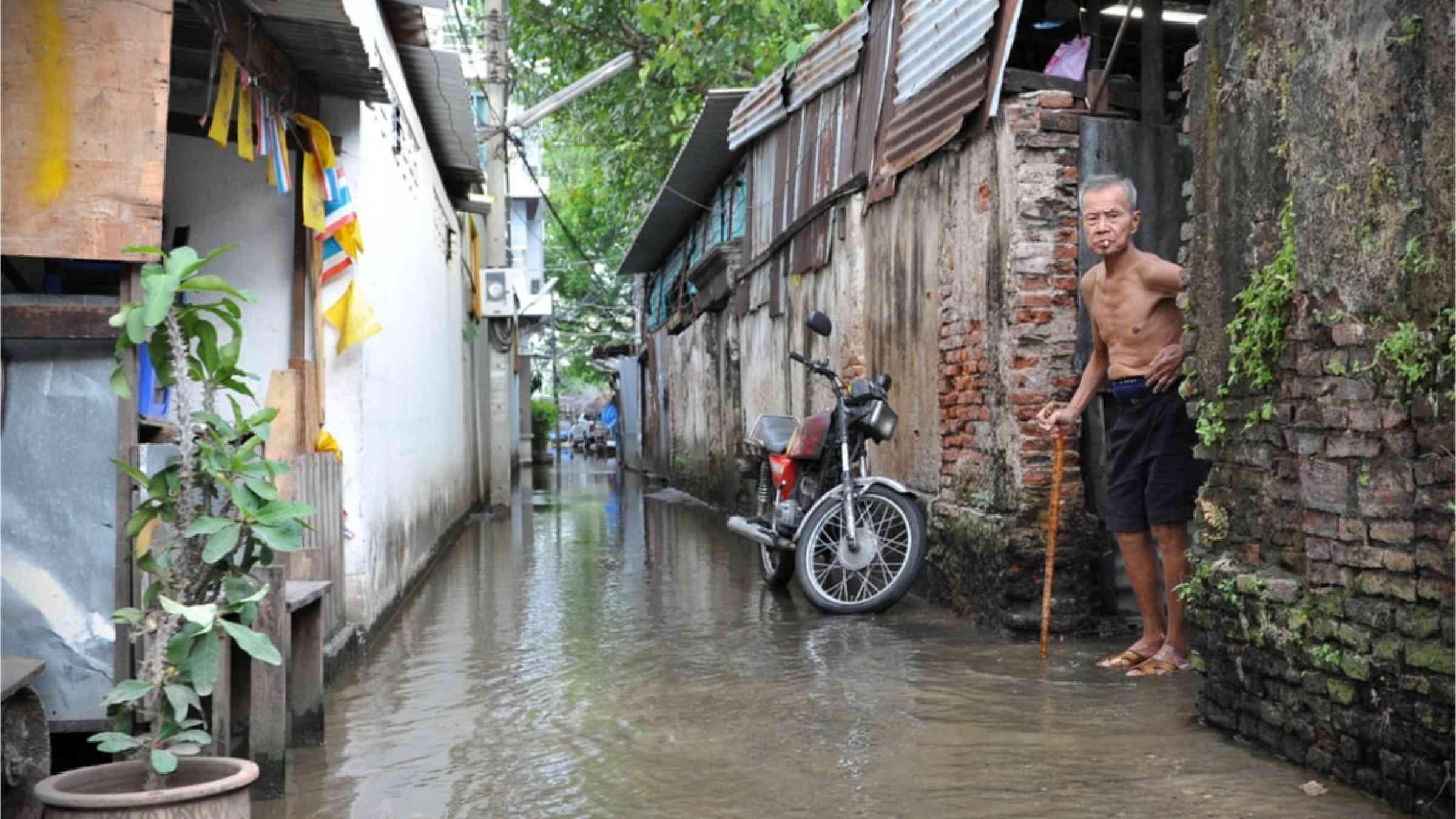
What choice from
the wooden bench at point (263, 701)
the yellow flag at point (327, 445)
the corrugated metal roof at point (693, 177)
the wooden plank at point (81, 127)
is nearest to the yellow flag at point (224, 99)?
the wooden plank at point (81, 127)

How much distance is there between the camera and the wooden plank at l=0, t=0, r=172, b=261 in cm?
376

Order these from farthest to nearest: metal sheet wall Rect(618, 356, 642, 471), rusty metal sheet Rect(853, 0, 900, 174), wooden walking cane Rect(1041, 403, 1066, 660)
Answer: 1. metal sheet wall Rect(618, 356, 642, 471)
2. rusty metal sheet Rect(853, 0, 900, 174)
3. wooden walking cane Rect(1041, 403, 1066, 660)

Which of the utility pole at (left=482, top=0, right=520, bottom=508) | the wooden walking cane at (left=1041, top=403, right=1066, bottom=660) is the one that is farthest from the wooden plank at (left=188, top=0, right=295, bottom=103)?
the utility pole at (left=482, top=0, right=520, bottom=508)

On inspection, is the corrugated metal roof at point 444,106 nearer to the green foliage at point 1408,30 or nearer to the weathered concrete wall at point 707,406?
the weathered concrete wall at point 707,406

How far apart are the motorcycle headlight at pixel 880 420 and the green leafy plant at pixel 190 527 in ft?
14.6

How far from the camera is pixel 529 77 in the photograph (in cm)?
2383

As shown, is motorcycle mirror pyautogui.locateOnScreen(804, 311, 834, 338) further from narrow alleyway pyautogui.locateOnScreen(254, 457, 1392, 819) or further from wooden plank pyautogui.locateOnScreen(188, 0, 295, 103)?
wooden plank pyautogui.locateOnScreen(188, 0, 295, 103)

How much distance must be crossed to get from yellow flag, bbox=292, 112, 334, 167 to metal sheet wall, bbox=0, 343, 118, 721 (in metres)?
2.23

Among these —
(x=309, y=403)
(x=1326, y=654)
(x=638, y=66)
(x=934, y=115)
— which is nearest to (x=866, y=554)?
(x=934, y=115)

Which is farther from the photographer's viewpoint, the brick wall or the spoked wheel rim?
the spoked wheel rim

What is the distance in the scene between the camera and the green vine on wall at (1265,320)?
156 inches

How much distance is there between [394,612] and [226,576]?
15.1 ft

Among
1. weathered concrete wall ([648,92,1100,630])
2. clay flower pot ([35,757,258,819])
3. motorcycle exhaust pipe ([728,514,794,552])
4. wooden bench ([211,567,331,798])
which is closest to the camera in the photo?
clay flower pot ([35,757,258,819])

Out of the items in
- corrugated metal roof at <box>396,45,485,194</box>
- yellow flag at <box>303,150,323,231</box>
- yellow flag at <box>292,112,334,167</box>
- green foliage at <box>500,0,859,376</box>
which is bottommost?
yellow flag at <box>303,150,323,231</box>
